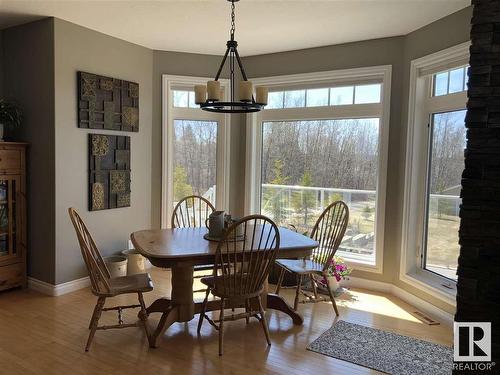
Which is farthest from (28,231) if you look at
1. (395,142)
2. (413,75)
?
(413,75)

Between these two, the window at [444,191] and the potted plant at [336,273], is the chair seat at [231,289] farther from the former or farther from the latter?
the window at [444,191]

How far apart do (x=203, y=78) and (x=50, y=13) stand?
176 cm

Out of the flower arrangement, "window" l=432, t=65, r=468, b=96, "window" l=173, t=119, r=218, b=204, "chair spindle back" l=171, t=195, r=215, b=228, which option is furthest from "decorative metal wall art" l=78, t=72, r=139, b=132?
"window" l=432, t=65, r=468, b=96

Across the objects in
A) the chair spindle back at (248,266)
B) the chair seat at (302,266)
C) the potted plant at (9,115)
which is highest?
the potted plant at (9,115)

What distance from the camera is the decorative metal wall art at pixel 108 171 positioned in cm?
412

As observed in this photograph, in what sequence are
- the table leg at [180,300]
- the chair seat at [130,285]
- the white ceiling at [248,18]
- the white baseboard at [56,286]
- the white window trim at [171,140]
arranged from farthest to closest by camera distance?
the white window trim at [171,140], the white baseboard at [56,286], the white ceiling at [248,18], the table leg at [180,300], the chair seat at [130,285]

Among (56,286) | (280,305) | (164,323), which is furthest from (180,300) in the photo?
(56,286)

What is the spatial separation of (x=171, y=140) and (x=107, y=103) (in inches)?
35.3

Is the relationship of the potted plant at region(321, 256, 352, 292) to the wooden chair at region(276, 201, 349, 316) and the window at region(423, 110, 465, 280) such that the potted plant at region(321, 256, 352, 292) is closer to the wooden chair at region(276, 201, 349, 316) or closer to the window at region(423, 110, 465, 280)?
the wooden chair at region(276, 201, 349, 316)

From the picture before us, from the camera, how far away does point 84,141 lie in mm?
4043

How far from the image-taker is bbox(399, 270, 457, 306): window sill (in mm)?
3459

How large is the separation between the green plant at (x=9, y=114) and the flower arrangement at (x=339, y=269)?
3.30m

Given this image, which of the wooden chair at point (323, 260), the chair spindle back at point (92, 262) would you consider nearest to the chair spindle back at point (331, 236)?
the wooden chair at point (323, 260)

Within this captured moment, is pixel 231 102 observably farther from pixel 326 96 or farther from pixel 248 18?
pixel 326 96
